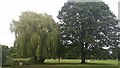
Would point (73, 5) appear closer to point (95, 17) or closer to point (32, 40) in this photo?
point (95, 17)

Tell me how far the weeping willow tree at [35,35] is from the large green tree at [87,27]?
0.24 metres

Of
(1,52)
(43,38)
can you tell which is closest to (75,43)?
(43,38)

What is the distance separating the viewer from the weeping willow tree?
16.0ft

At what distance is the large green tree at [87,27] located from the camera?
521cm

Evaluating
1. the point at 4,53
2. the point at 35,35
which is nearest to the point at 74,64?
the point at 35,35

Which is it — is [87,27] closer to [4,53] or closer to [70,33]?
[70,33]

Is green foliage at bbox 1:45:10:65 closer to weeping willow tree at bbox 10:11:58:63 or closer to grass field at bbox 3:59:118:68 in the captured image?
grass field at bbox 3:59:118:68

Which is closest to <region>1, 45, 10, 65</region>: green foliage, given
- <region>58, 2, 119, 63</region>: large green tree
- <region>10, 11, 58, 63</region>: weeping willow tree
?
<region>10, 11, 58, 63</region>: weeping willow tree

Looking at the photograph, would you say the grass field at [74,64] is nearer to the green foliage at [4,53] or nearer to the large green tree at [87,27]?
the green foliage at [4,53]

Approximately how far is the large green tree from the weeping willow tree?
0.79ft

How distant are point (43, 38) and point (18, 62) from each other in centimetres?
84

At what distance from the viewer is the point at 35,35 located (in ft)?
16.4

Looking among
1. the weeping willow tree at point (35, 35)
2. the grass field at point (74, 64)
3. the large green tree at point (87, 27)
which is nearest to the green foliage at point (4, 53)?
the grass field at point (74, 64)

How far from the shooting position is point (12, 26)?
4.98 metres
